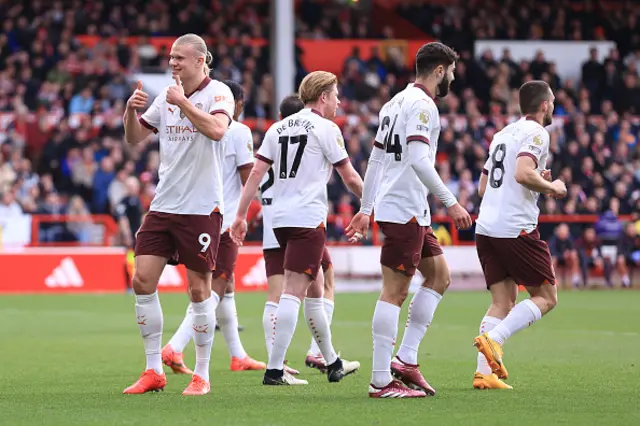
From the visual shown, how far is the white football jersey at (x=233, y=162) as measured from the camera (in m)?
10.5

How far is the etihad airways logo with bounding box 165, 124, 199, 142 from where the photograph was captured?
8508 millimetres

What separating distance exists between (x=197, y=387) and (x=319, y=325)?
132cm

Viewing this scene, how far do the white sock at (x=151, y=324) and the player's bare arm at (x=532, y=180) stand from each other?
104 inches

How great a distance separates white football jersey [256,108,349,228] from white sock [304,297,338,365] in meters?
0.77

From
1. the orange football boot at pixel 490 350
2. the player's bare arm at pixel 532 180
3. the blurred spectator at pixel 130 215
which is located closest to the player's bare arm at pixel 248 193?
the player's bare arm at pixel 532 180

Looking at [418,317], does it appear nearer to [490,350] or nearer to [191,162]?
[490,350]

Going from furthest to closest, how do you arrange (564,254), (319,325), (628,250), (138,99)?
(628,250)
(564,254)
(319,325)
(138,99)

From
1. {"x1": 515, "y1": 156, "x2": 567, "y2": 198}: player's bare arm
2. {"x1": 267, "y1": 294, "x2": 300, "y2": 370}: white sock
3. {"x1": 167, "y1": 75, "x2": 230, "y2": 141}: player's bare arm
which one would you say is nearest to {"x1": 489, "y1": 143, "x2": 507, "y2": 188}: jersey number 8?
{"x1": 515, "y1": 156, "x2": 567, "y2": 198}: player's bare arm

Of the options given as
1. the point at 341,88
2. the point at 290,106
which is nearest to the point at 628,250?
the point at 341,88

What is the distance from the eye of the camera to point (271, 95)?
2750cm

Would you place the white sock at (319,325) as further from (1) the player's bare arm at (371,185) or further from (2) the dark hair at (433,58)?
(2) the dark hair at (433,58)

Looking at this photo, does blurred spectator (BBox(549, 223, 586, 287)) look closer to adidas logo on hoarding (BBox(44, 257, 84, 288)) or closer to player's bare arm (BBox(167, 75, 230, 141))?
adidas logo on hoarding (BBox(44, 257, 84, 288))

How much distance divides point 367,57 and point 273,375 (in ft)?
79.4

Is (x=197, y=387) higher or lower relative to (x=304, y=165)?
lower
